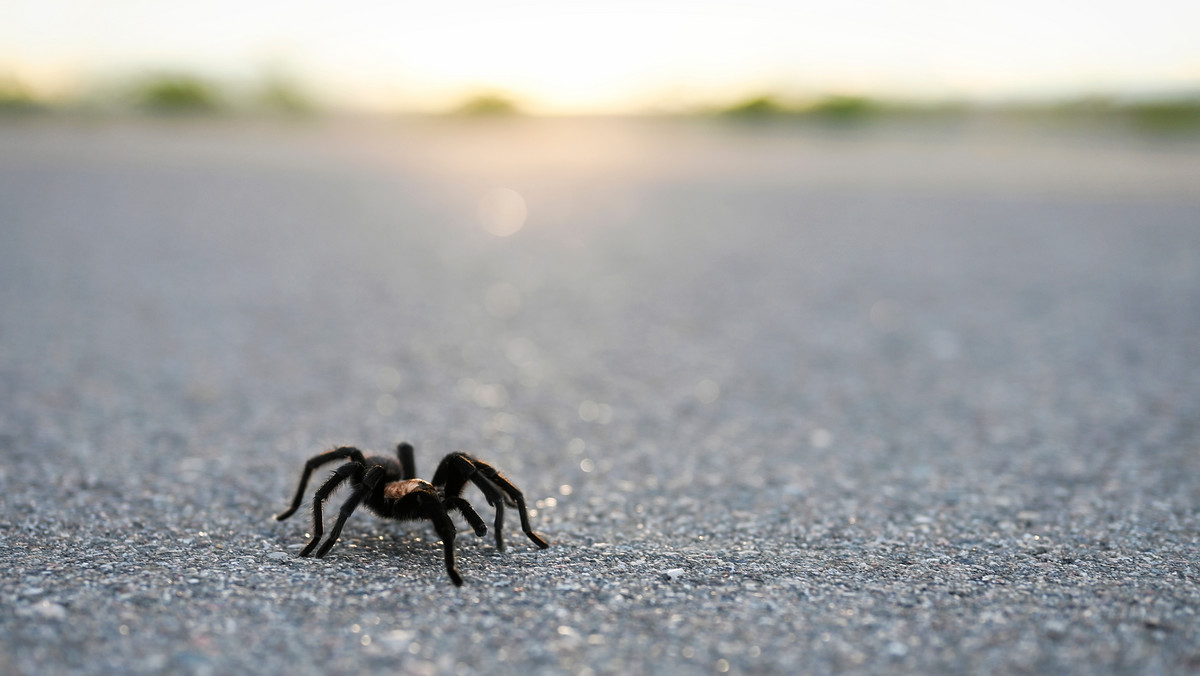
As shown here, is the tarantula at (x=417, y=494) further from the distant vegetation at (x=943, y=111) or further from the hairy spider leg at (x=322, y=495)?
the distant vegetation at (x=943, y=111)

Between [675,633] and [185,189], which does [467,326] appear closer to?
[675,633]

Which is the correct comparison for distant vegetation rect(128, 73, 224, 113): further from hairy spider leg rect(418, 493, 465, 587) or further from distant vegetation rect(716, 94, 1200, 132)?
hairy spider leg rect(418, 493, 465, 587)

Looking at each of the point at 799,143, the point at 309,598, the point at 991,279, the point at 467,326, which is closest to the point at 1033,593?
the point at 309,598

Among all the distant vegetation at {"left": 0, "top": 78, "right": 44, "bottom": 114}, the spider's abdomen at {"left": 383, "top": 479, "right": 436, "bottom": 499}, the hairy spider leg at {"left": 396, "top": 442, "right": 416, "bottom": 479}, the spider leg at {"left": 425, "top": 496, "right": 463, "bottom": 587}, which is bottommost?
the spider leg at {"left": 425, "top": 496, "right": 463, "bottom": 587}

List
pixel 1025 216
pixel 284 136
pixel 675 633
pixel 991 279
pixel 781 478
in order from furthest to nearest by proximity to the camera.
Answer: pixel 284 136 < pixel 1025 216 < pixel 991 279 < pixel 781 478 < pixel 675 633

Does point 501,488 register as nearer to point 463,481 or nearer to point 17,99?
point 463,481

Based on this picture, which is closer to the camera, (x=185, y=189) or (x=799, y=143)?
(x=185, y=189)

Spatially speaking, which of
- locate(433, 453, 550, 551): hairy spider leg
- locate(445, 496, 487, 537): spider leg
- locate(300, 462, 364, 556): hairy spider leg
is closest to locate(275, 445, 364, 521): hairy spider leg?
locate(300, 462, 364, 556): hairy spider leg
